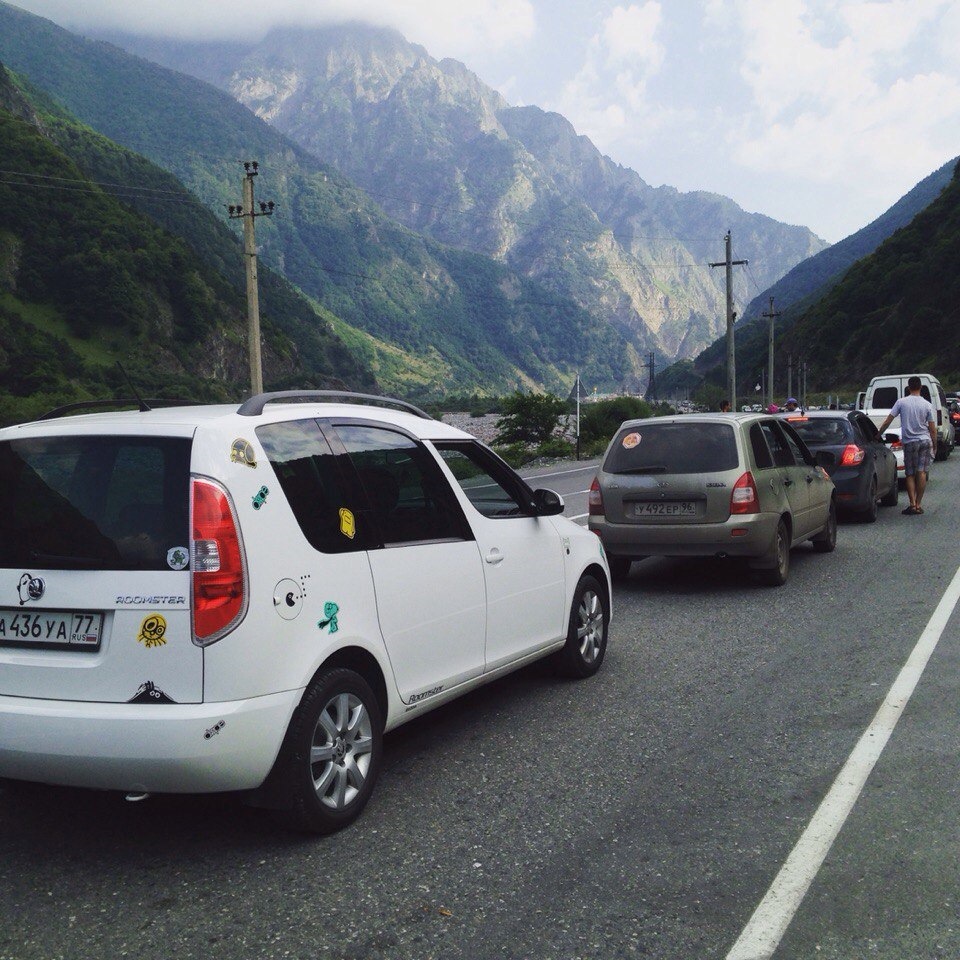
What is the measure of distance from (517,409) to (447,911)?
42.4 metres

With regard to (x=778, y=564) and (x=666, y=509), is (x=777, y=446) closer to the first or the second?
(x=778, y=564)

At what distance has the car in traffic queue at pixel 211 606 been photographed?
3477mm

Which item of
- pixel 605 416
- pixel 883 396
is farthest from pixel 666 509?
pixel 605 416

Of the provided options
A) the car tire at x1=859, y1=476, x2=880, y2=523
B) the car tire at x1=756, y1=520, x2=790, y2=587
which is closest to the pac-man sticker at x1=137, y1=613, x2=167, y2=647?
the car tire at x1=756, y1=520, x2=790, y2=587

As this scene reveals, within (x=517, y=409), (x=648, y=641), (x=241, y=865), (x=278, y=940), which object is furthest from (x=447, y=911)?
(x=517, y=409)

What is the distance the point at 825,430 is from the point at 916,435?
4.27 ft

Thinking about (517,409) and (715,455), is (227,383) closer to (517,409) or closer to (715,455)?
(517,409)

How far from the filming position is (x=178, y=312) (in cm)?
9112

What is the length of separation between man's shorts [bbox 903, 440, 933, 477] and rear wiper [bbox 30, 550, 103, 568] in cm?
1276

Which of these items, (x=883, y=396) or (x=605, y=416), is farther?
(x=605, y=416)

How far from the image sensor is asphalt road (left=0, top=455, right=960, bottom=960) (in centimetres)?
310

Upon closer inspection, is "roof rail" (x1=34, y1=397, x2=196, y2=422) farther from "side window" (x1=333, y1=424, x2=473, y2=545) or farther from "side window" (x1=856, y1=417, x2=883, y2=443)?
"side window" (x1=856, y1=417, x2=883, y2=443)

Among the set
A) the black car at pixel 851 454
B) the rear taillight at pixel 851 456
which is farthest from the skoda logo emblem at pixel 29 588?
the rear taillight at pixel 851 456

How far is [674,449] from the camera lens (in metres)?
9.23
